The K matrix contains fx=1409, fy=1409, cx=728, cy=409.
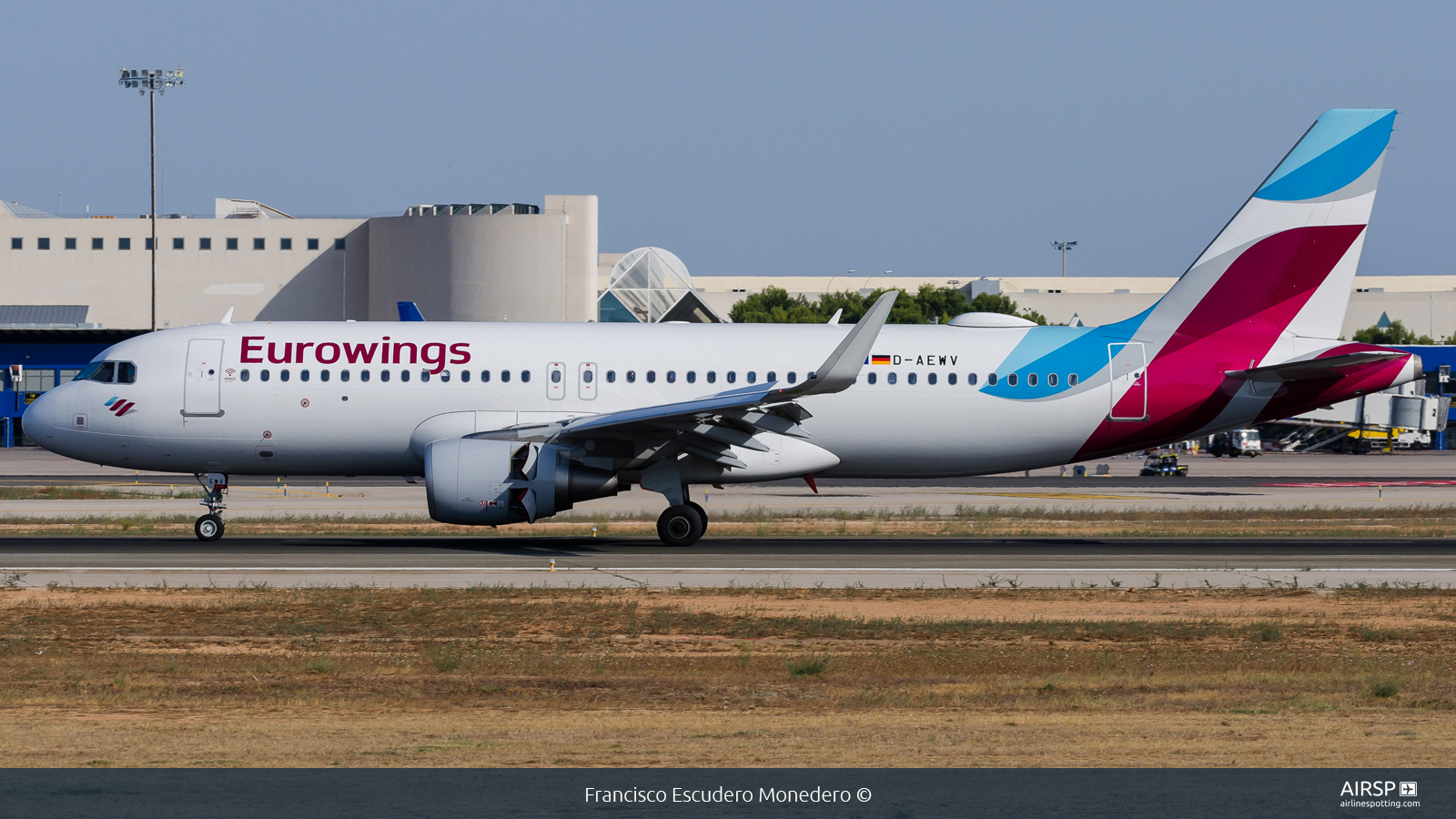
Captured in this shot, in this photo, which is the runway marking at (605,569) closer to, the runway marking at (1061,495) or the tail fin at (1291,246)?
the tail fin at (1291,246)

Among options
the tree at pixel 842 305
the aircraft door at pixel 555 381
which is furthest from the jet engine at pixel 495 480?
the tree at pixel 842 305

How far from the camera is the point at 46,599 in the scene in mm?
19156

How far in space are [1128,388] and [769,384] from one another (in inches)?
289

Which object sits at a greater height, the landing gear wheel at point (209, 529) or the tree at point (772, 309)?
the tree at point (772, 309)

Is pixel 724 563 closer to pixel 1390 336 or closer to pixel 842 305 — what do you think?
pixel 842 305

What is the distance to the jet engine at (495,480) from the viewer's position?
25.2 m

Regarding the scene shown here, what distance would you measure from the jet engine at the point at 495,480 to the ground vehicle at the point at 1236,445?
233 ft

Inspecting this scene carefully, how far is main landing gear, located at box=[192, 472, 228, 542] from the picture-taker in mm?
27344

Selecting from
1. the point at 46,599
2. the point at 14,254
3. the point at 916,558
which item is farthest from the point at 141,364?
the point at 14,254

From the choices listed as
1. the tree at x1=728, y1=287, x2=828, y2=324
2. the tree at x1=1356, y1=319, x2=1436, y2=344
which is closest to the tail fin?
the tree at x1=728, y1=287, x2=828, y2=324

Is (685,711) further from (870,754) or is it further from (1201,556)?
(1201,556)

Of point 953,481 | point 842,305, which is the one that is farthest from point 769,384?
point 842,305

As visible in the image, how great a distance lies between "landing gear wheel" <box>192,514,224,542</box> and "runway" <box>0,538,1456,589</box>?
0.38 metres
